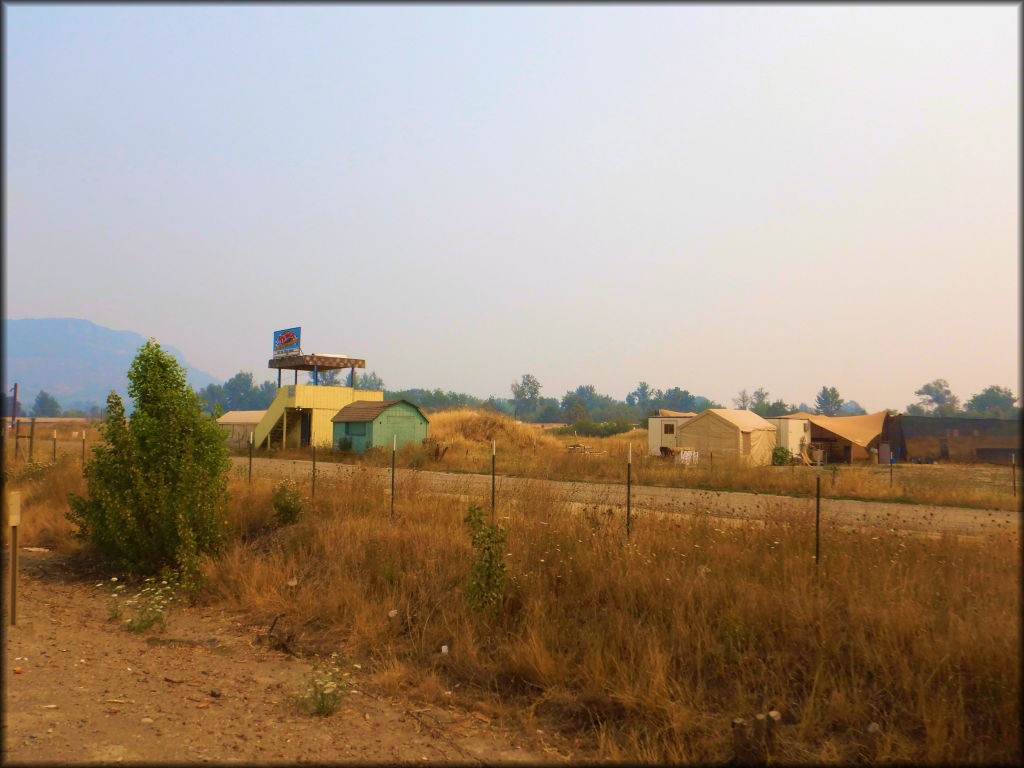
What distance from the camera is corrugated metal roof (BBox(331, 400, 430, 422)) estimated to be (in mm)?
40750

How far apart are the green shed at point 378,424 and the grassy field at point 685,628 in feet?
93.0

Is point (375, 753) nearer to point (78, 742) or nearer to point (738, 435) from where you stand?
point (78, 742)

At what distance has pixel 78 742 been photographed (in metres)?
5.64

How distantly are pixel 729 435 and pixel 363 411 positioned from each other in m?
21.2

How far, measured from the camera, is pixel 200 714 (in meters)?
6.53

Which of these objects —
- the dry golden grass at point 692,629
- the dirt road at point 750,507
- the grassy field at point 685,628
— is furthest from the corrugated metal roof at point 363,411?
the dry golden grass at point 692,629

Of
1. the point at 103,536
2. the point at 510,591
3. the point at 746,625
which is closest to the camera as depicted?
the point at 746,625

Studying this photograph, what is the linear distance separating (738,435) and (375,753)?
33.9 meters

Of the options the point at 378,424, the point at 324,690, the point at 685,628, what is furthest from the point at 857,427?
the point at 324,690

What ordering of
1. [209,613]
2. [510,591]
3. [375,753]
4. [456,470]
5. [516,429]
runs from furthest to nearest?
[516,429] < [456,470] < [209,613] < [510,591] < [375,753]

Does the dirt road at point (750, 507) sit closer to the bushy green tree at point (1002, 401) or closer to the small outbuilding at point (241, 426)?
the bushy green tree at point (1002, 401)

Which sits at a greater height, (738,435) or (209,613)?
(738,435)

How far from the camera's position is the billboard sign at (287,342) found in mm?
48156

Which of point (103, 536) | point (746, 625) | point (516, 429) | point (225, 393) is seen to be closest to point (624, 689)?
point (746, 625)
